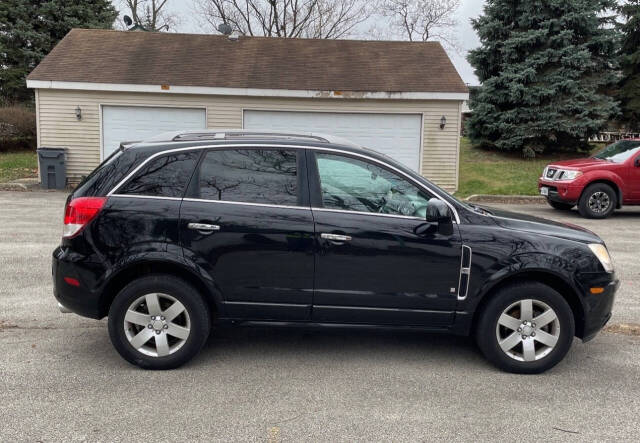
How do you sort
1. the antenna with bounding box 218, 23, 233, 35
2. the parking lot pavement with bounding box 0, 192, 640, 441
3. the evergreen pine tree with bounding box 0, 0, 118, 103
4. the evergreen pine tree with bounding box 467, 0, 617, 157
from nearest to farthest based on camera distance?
1. the parking lot pavement with bounding box 0, 192, 640, 441
2. the evergreen pine tree with bounding box 467, 0, 617, 157
3. the antenna with bounding box 218, 23, 233, 35
4. the evergreen pine tree with bounding box 0, 0, 118, 103

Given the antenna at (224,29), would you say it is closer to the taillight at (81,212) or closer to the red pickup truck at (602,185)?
the red pickup truck at (602,185)

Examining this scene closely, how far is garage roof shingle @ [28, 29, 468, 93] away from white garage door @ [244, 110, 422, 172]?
2.51ft

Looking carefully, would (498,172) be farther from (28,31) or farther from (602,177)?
(28,31)

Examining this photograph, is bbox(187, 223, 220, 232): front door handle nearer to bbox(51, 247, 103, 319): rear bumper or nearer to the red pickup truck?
bbox(51, 247, 103, 319): rear bumper

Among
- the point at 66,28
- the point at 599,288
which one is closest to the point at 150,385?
the point at 599,288

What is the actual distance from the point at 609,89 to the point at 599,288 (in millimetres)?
18971

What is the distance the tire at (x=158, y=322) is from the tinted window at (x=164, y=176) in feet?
2.13

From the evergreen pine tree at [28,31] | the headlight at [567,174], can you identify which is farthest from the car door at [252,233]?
the evergreen pine tree at [28,31]

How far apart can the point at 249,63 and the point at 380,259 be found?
1410cm

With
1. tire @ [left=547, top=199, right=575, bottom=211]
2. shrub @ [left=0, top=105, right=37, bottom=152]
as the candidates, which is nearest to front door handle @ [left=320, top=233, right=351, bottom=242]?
tire @ [left=547, top=199, right=575, bottom=211]

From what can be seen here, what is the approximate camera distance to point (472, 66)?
67.9ft

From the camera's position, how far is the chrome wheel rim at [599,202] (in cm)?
1195

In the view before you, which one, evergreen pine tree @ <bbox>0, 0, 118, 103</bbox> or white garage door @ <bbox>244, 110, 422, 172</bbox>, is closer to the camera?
white garage door @ <bbox>244, 110, 422, 172</bbox>

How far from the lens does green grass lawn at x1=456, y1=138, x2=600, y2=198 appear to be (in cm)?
1572
